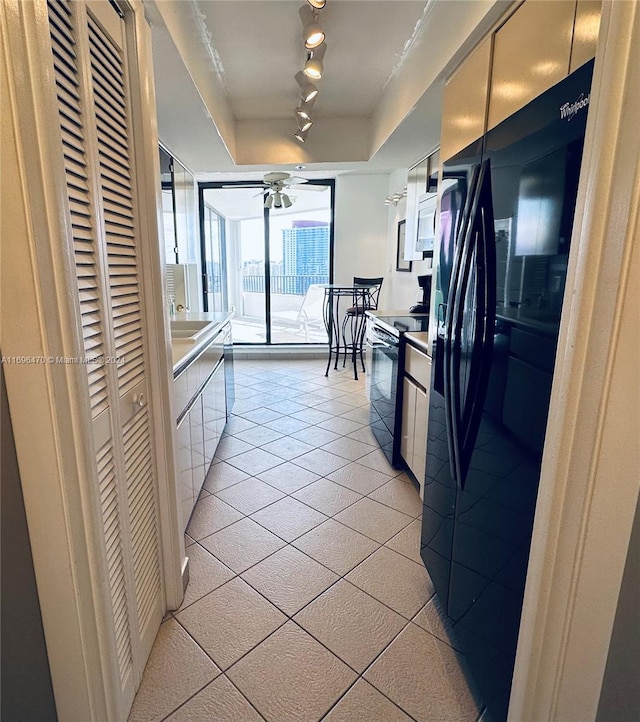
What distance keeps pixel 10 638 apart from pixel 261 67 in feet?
11.4

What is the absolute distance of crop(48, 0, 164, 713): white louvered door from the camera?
0.96 meters

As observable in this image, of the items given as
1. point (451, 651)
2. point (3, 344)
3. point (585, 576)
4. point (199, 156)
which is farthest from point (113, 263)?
point (199, 156)

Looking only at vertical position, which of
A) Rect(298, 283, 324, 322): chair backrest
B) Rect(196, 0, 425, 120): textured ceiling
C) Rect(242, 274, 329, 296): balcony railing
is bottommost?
Rect(298, 283, 324, 322): chair backrest

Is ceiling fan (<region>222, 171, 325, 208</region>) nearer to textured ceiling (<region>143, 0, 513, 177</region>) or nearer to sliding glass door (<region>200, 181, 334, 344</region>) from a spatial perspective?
textured ceiling (<region>143, 0, 513, 177</region>)

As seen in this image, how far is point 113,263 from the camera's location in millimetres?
1210

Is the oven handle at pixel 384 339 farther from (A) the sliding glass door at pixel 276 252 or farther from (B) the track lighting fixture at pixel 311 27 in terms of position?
(A) the sliding glass door at pixel 276 252

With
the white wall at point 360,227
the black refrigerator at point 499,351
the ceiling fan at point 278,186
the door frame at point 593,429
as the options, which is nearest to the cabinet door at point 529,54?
the black refrigerator at point 499,351

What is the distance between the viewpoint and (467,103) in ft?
5.31

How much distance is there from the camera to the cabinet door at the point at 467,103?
1.50 m

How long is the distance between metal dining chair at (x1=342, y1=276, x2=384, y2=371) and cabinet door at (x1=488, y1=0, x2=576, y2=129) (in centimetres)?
377

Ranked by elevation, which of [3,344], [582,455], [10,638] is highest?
[3,344]

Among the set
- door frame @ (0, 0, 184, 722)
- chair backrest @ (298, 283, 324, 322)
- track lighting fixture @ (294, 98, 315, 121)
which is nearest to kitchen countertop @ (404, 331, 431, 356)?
door frame @ (0, 0, 184, 722)

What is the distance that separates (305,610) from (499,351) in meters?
1.32

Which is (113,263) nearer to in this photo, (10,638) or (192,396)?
(10,638)
